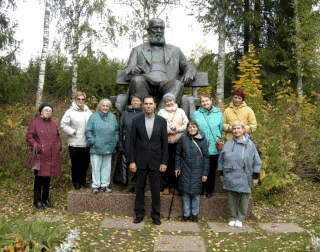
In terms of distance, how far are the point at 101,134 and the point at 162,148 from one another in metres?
0.97

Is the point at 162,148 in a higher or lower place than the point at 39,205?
higher

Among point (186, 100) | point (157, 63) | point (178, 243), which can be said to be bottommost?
point (178, 243)

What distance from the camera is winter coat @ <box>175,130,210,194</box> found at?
409cm

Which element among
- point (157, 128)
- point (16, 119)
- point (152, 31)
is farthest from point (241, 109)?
point (16, 119)

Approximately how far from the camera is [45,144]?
14.4ft

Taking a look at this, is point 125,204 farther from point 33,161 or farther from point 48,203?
point 33,161

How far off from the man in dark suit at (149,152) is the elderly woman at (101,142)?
1.99 ft

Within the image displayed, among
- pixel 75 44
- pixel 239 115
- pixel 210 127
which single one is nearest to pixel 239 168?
pixel 210 127

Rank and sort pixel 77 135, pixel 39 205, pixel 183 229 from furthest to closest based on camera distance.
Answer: pixel 77 135, pixel 39 205, pixel 183 229

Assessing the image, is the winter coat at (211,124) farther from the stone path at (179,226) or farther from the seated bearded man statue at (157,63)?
the seated bearded man statue at (157,63)

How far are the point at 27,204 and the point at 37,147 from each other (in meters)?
1.09

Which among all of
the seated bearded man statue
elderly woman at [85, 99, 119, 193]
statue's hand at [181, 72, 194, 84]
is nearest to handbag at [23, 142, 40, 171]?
elderly woman at [85, 99, 119, 193]

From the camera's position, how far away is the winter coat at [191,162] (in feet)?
13.4

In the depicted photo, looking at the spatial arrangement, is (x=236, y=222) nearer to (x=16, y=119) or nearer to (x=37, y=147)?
(x=37, y=147)
